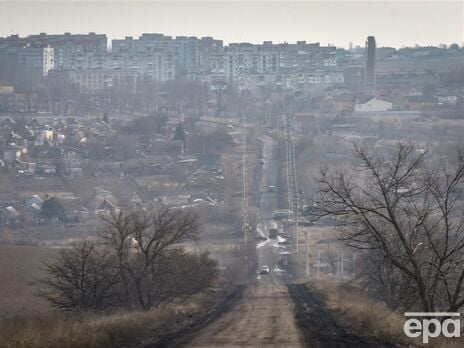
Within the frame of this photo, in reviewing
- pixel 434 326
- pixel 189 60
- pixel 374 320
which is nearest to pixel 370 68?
pixel 189 60

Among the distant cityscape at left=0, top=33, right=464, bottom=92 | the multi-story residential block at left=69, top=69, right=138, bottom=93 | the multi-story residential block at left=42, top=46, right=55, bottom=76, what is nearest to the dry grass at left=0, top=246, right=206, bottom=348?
the distant cityscape at left=0, top=33, right=464, bottom=92

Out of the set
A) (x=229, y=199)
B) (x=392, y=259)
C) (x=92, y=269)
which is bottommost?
(x=229, y=199)

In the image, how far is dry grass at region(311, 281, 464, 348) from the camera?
986 centimetres

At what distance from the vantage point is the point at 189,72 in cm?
10338

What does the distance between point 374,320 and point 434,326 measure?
4.45 ft

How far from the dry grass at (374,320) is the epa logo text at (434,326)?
0.11 metres

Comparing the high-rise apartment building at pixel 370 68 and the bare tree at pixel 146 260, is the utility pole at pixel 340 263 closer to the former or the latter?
the bare tree at pixel 146 260

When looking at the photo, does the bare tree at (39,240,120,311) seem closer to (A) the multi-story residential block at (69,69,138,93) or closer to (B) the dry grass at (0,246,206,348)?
(B) the dry grass at (0,246,206,348)

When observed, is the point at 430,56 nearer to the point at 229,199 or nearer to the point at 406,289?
the point at 229,199

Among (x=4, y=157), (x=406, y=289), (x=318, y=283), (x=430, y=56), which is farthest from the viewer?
(x=430, y=56)

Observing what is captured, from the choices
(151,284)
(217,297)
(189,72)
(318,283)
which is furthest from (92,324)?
(189,72)

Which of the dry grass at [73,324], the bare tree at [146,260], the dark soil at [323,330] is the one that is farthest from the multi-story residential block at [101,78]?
the dark soil at [323,330]

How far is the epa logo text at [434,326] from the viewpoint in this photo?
33.7 feet

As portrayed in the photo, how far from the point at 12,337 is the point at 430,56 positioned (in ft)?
287
